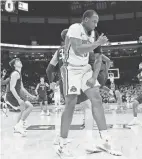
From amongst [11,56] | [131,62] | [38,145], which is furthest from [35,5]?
[38,145]

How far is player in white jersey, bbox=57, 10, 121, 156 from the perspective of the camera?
2305 millimetres

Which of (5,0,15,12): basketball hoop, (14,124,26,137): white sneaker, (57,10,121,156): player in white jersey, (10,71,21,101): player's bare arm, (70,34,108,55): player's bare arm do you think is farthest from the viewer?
(5,0,15,12): basketball hoop

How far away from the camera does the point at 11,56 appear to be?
18766 millimetres

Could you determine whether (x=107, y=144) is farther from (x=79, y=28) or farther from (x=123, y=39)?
(x=123, y=39)

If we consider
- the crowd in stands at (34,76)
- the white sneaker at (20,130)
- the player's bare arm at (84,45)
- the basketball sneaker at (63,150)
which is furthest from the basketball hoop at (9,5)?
the basketball sneaker at (63,150)

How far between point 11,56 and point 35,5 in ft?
12.7

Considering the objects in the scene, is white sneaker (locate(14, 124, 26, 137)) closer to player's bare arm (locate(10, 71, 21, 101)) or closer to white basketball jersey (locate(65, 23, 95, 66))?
player's bare arm (locate(10, 71, 21, 101))

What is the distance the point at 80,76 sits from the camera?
7.87 feet

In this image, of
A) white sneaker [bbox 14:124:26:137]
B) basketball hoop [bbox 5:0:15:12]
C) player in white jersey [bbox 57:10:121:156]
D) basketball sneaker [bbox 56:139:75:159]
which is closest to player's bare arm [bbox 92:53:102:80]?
player in white jersey [bbox 57:10:121:156]

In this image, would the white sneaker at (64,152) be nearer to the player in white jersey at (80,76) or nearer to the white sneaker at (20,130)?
the player in white jersey at (80,76)

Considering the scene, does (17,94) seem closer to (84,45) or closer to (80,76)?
(80,76)

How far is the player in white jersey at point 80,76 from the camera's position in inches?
90.7

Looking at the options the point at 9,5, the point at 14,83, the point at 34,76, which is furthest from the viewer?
the point at 34,76

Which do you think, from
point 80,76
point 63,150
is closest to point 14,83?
point 80,76
